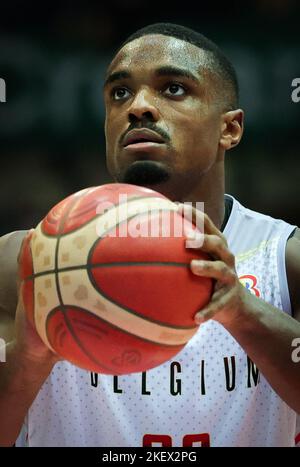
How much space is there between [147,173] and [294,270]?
721mm

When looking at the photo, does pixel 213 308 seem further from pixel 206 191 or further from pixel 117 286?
pixel 206 191

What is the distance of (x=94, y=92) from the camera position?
18.7 ft

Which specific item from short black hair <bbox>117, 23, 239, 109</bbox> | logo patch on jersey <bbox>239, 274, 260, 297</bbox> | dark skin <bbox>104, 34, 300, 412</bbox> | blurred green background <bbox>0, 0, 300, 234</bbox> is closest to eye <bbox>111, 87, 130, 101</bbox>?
dark skin <bbox>104, 34, 300, 412</bbox>

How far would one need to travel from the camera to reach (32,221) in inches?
207

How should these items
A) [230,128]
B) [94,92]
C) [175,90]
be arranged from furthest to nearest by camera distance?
[94,92], [230,128], [175,90]

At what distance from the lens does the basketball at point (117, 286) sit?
189 centimetres

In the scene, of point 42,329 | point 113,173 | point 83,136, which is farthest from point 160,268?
point 83,136

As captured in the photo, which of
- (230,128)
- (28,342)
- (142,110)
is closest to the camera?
(28,342)

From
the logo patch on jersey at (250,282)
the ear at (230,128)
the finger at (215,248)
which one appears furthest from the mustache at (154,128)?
the finger at (215,248)

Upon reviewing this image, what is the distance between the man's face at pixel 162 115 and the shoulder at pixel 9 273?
0.56 meters

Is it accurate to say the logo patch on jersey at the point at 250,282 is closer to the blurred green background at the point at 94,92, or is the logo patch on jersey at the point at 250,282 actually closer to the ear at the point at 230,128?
the ear at the point at 230,128

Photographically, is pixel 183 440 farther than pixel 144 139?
Yes

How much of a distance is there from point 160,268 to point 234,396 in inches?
47.0

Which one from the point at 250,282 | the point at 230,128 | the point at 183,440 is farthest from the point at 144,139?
the point at 183,440
